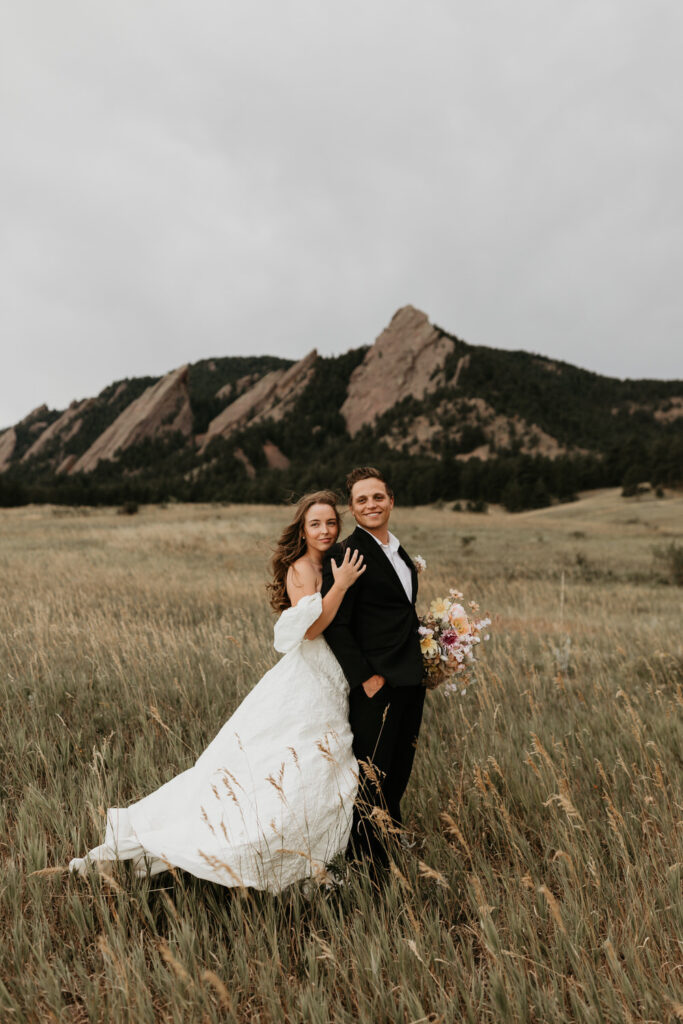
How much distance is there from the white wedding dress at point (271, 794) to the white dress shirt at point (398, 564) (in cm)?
46

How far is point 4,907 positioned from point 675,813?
298 cm

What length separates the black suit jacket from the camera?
2.34m

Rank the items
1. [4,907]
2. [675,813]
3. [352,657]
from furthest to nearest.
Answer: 1. [675,813]
2. [352,657]
3. [4,907]

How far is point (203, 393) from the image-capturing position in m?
191

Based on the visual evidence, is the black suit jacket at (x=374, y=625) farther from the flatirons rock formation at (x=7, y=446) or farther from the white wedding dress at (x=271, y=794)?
the flatirons rock formation at (x=7, y=446)

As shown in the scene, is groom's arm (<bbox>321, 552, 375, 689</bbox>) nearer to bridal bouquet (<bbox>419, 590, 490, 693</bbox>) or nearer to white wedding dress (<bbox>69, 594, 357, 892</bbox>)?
white wedding dress (<bbox>69, 594, 357, 892</bbox>)

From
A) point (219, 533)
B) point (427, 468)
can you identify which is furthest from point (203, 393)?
point (219, 533)

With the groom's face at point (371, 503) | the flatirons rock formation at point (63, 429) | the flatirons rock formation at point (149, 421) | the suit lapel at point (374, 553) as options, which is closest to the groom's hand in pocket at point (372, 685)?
the suit lapel at point (374, 553)

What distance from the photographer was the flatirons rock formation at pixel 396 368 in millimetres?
138500

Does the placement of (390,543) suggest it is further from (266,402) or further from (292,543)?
(266,402)

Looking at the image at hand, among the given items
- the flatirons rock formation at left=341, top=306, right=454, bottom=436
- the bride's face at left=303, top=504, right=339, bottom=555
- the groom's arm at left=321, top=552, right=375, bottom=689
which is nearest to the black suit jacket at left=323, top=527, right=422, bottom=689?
the groom's arm at left=321, top=552, right=375, bottom=689

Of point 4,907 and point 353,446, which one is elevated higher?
point 353,446

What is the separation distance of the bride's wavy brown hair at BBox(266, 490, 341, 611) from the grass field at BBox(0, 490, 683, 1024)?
0.16 meters

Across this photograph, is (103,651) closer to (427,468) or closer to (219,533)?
(219,533)
